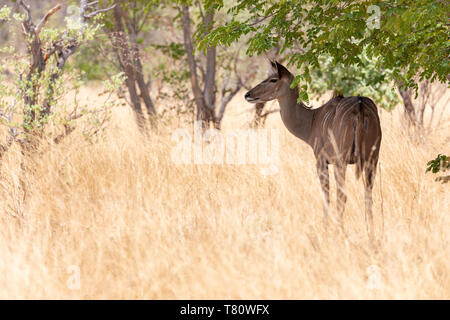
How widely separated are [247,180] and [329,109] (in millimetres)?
1360

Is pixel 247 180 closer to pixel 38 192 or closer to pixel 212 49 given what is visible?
pixel 38 192

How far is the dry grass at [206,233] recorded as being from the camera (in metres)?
4.36

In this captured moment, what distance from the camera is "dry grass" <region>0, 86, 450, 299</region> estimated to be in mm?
4359

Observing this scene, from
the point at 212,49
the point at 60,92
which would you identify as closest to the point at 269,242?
the point at 60,92

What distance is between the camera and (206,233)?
5.24 metres

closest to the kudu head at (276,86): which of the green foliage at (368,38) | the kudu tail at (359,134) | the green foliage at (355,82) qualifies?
the green foliage at (368,38)

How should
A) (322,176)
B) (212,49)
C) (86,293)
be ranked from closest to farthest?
(86,293)
(322,176)
(212,49)

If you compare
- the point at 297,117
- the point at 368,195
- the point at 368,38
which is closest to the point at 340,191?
the point at 368,195

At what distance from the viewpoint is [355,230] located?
5363 mm

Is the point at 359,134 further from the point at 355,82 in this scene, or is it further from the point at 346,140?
the point at 355,82

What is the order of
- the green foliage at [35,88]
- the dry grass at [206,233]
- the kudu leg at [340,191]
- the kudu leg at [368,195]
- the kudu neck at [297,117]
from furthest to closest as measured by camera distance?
the kudu neck at [297,117] < the green foliage at [35,88] < the kudu leg at [340,191] < the kudu leg at [368,195] < the dry grass at [206,233]

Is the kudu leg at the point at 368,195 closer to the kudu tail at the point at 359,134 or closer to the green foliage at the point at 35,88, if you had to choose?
the kudu tail at the point at 359,134
